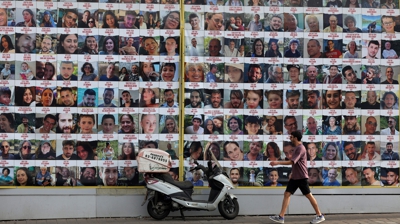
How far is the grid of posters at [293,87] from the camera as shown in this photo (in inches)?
509

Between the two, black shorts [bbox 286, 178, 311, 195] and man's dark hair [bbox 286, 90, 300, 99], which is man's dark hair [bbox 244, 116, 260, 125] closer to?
man's dark hair [bbox 286, 90, 300, 99]

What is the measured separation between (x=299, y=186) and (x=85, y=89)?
419 centimetres

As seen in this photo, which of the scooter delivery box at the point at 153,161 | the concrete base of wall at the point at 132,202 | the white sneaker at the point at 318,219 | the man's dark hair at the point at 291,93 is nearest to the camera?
the white sneaker at the point at 318,219

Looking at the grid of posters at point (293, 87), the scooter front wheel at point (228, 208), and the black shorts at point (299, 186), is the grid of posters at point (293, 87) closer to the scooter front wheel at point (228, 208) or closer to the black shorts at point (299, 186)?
the scooter front wheel at point (228, 208)

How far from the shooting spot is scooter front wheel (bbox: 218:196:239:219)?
493 inches

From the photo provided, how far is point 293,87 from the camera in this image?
13148 mm

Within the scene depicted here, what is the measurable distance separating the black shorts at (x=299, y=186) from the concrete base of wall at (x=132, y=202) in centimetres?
92

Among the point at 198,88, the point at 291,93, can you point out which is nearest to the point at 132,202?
the point at 198,88

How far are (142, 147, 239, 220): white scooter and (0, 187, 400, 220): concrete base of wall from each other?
358 millimetres

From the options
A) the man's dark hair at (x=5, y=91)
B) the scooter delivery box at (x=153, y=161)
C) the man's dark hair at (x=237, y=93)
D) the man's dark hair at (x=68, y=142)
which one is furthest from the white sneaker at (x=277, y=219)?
the man's dark hair at (x=5, y=91)

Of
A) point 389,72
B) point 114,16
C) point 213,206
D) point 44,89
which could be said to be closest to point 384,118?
point 389,72

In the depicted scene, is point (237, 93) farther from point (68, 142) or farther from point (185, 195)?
point (68, 142)

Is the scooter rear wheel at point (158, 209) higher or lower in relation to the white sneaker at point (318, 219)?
higher

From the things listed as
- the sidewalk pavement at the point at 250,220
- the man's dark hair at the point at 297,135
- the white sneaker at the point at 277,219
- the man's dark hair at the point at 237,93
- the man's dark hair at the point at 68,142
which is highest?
the man's dark hair at the point at 237,93
